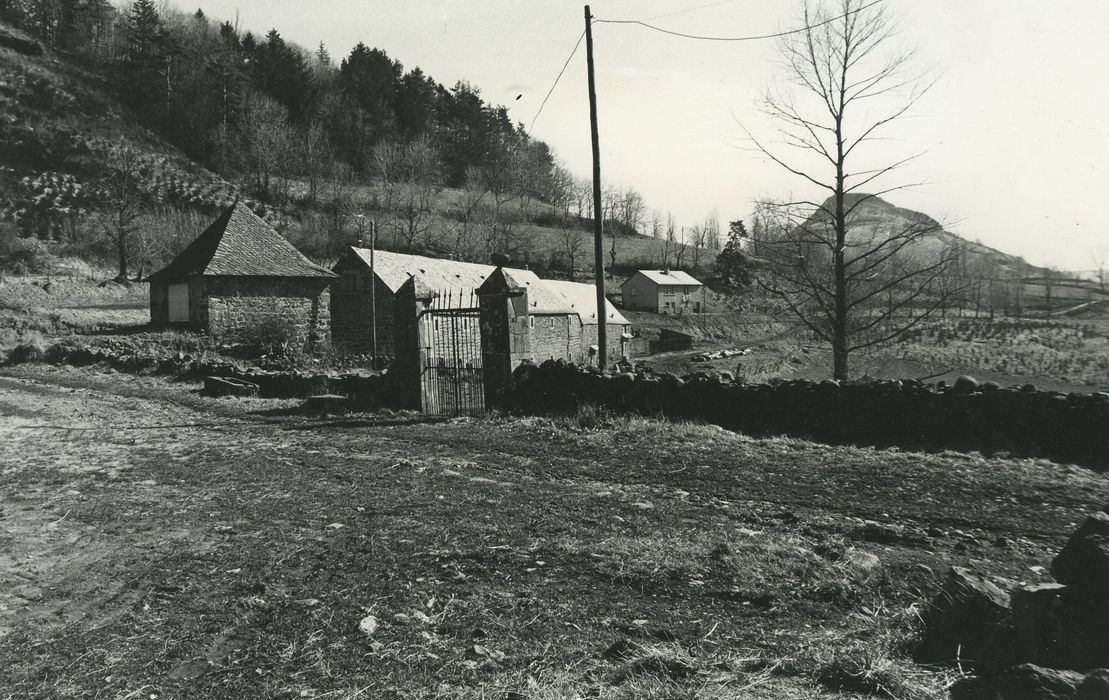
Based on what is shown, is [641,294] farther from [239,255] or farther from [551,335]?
[239,255]

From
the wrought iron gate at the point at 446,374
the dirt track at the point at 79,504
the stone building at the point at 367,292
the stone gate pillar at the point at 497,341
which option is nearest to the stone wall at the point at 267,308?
the stone building at the point at 367,292

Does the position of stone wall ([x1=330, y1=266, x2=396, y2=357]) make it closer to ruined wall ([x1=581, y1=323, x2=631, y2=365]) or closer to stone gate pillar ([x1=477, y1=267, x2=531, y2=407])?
ruined wall ([x1=581, y1=323, x2=631, y2=365])

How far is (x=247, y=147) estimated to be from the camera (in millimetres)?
80938

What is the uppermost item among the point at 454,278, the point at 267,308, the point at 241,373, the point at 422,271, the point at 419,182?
the point at 419,182

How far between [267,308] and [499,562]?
28.0 m

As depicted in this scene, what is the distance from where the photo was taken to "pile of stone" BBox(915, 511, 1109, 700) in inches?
103

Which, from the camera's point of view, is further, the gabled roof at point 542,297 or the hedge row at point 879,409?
the gabled roof at point 542,297

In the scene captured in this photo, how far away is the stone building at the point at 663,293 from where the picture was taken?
2773 inches

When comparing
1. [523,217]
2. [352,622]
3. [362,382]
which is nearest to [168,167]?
[523,217]

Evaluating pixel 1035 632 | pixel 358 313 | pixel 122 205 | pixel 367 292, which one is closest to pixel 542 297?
pixel 367 292

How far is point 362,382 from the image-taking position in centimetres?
1403

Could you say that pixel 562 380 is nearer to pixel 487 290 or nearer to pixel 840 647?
pixel 487 290

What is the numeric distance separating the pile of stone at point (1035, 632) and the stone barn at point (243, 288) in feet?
95.9

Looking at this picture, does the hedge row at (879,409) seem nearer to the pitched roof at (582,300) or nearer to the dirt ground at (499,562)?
the dirt ground at (499,562)
